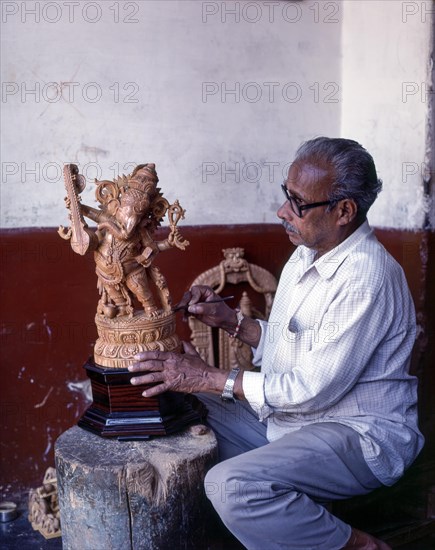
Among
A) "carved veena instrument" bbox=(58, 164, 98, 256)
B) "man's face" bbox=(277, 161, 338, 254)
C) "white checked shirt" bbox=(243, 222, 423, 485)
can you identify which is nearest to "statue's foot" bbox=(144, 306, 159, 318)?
"carved veena instrument" bbox=(58, 164, 98, 256)

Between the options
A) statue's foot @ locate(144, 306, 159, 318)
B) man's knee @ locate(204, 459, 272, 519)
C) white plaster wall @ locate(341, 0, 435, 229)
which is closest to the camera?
man's knee @ locate(204, 459, 272, 519)

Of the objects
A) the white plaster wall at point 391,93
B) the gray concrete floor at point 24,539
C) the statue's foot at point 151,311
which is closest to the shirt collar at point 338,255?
the statue's foot at point 151,311

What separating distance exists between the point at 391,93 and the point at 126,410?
2.17 metres

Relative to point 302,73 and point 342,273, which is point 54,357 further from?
point 302,73

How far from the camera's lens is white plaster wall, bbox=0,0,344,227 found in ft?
11.2

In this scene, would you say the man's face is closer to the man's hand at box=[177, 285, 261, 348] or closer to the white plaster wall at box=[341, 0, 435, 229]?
the man's hand at box=[177, 285, 261, 348]

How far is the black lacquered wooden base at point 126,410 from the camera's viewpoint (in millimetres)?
2504

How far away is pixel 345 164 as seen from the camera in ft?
8.10

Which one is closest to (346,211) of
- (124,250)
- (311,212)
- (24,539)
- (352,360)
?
(311,212)

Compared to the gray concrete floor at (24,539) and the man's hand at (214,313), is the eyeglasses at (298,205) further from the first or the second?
the gray concrete floor at (24,539)

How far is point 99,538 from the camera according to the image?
93.1 inches

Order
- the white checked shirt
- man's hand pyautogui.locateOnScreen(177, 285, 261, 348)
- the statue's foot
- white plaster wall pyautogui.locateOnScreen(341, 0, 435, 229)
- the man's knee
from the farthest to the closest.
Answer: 1. white plaster wall pyautogui.locateOnScreen(341, 0, 435, 229)
2. man's hand pyautogui.locateOnScreen(177, 285, 261, 348)
3. the statue's foot
4. the white checked shirt
5. the man's knee

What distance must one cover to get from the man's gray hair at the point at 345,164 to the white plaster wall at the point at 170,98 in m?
1.28

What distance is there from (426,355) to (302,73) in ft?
5.58
